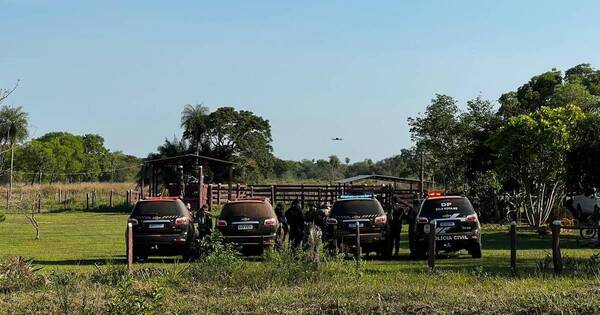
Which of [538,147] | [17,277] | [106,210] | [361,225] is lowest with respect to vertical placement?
[17,277]

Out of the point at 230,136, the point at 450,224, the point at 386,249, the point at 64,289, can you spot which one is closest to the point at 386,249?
the point at 386,249

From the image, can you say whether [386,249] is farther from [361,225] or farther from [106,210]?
[106,210]

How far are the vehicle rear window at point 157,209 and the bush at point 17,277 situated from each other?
6209 mm

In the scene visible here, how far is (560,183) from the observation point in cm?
3412

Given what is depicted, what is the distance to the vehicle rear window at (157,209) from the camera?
18656 mm

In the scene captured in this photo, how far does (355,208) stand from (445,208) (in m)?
2.29

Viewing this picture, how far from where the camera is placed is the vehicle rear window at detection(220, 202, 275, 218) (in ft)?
61.9

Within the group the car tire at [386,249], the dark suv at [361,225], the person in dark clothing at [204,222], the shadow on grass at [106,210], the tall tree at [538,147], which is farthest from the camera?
the shadow on grass at [106,210]

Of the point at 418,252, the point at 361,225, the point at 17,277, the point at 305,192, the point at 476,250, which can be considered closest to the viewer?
the point at 17,277

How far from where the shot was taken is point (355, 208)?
19.1 metres

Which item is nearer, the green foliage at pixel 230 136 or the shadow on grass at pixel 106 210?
the shadow on grass at pixel 106 210

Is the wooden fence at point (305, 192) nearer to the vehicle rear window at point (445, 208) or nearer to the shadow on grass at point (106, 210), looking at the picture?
the shadow on grass at point (106, 210)

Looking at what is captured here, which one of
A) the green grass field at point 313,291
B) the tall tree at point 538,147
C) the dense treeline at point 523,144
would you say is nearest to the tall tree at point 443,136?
the dense treeline at point 523,144

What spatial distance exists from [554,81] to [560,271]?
45398 mm
